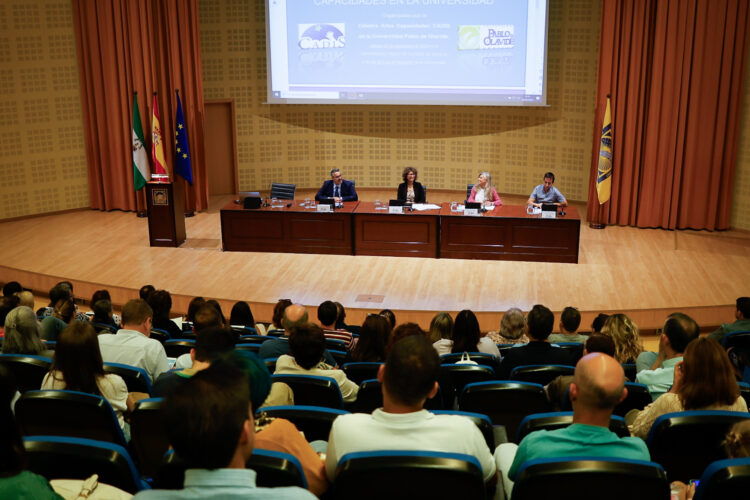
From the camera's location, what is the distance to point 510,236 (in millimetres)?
9148

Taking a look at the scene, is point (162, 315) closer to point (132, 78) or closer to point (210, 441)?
point (210, 441)

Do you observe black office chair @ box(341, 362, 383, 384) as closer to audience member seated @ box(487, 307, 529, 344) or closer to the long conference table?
audience member seated @ box(487, 307, 529, 344)

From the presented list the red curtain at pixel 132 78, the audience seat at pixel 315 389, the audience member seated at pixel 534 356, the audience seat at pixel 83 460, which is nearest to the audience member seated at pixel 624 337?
the audience member seated at pixel 534 356

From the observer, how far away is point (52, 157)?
468 inches

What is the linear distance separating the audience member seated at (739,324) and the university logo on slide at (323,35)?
8.00 meters

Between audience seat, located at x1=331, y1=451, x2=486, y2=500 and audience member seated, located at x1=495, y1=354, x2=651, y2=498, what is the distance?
13.8 inches

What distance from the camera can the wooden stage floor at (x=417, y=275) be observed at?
7.67m

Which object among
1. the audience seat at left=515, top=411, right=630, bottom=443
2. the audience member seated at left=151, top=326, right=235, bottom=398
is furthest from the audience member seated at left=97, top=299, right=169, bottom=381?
the audience seat at left=515, top=411, right=630, bottom=443

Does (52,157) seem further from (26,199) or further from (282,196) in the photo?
(282,196)

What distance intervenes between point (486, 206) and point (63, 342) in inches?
269

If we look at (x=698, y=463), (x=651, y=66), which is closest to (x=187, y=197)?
(x=651, y=66)

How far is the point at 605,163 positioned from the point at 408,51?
348 centimetres

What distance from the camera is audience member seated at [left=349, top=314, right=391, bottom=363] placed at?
441 cm

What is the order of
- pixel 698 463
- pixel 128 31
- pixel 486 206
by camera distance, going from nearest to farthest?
pixel 698 463 → pixel 486 206 → pixel 128 31
